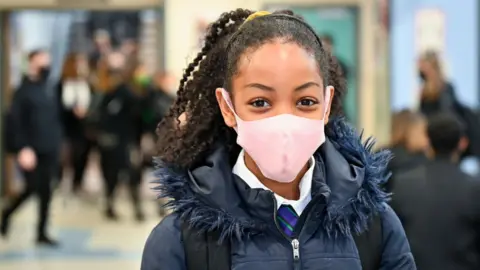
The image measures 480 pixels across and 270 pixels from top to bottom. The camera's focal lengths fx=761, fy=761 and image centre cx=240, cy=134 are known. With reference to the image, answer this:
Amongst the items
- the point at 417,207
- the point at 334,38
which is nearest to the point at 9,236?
the point at 334,38

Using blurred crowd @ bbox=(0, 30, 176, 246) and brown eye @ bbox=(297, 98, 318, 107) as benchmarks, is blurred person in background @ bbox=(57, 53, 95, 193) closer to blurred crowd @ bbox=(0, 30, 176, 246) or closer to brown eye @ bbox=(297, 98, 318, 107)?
blurred crowd @ bbox=(0, 30, 176, 246)

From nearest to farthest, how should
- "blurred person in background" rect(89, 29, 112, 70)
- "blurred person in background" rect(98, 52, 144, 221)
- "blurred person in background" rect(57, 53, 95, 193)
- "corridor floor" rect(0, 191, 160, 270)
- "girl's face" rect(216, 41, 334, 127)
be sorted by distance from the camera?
"girl's face" rect(216, 41, 334, 127) < "corridor floor" rect(0, 191, 160, 270) < "blurred person in background" rect(98, 52, 144, 221) < "blurred person in background" rect(57, 53, 95, 193) < "blurred person in background" rect(89, 29, 112, 70)

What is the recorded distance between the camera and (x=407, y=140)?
4.43 metres

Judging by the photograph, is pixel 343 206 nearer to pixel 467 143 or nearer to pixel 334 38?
pixel 467 143

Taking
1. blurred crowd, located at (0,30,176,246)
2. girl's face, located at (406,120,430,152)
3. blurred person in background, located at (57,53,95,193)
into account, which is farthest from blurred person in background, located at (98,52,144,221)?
girl's face, located at (406,120,430,152)

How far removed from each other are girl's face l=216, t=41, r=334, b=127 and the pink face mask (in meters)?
0.02

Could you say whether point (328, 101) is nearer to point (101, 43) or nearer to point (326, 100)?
point (326, 100)

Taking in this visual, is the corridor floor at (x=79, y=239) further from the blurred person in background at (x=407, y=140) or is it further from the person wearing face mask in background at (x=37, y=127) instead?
the blurred person in background at (x=407, y=140)

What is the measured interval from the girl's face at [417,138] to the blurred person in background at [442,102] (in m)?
1.27

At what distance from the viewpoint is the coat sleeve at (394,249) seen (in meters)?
1.51

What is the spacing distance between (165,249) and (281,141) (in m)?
0.30

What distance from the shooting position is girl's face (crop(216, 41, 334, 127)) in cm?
141

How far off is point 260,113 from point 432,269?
6.41 ft

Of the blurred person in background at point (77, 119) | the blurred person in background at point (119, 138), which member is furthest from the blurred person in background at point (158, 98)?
the blurred person in background at point (77, 119)
